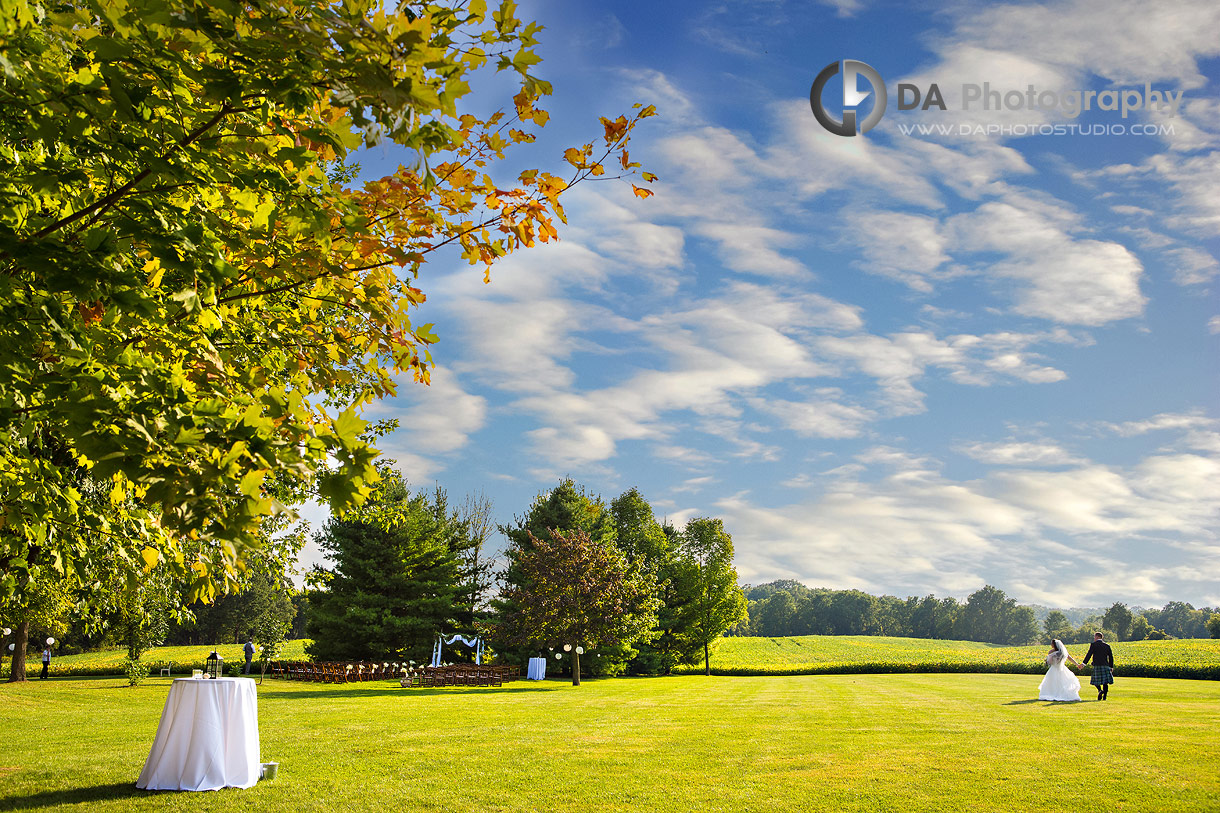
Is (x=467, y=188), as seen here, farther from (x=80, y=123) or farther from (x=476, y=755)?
(x=476, y=755)

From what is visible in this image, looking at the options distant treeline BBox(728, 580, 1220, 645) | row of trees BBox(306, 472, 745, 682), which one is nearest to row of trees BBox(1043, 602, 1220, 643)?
distant treeline BBox(728, 580, 1220, 645)

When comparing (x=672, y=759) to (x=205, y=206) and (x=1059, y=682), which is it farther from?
(x=1059, y=682)

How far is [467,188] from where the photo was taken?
177 inches

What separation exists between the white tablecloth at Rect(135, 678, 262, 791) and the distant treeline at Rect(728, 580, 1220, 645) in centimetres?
9626

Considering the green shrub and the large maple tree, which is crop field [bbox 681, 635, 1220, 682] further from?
the large maple tree

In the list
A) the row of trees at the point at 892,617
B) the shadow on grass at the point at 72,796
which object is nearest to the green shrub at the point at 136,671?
the shadow on grass at the point at 72,796

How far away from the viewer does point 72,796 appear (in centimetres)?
870

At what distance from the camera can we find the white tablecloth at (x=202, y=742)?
29.3ft

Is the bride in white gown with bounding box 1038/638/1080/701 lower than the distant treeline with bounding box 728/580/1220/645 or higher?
higher

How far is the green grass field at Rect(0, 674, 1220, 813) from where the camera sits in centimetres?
830

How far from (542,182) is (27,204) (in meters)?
2.53

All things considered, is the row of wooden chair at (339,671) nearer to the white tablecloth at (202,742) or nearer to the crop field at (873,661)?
the crop field at (873,661)

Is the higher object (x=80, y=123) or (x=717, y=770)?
(x=80, y=123)

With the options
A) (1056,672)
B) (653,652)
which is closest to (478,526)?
(653,652)
